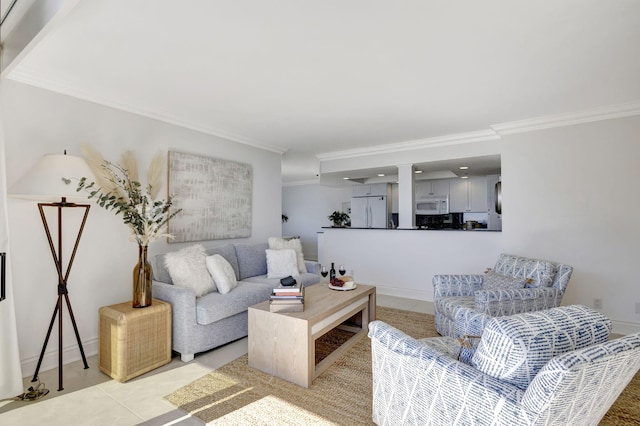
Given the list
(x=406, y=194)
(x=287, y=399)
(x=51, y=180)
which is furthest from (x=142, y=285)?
(x=406, y=194)

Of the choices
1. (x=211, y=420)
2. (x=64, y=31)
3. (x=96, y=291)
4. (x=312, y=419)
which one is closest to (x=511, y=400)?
(x=312, y=419)

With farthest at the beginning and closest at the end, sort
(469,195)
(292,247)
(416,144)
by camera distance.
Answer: (469,195) → (416,144) → (292,247)

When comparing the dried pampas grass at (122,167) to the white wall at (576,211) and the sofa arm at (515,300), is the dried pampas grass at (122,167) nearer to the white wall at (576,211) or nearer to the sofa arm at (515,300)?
the sofa arm at (515,300)

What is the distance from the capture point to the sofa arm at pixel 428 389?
3.83 ft

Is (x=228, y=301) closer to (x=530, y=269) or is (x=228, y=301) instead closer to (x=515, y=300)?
(x=515, y=300)

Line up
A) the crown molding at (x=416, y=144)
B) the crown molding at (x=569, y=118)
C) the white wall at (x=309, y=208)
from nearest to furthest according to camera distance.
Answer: the crown molding at (x=569, y=118)
the crown molding at (x=416, y=144)
the white wall at (x=309, y=208)

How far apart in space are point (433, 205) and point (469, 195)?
2.59 ft

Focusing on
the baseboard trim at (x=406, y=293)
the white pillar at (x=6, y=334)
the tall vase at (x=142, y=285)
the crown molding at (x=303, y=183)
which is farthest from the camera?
the crown molding at (x=303, y=183)

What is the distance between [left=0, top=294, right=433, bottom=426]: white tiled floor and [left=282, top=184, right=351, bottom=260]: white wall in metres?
6.96

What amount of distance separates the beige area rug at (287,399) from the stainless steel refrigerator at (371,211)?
5162 mm

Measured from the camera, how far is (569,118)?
357 centimetres

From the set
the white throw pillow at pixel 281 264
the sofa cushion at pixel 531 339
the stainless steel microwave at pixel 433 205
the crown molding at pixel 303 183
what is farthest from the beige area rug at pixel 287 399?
the crown molding at pixel 303 183

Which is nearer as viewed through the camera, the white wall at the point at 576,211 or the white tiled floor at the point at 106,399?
the white tiled floor at the point at 106,399

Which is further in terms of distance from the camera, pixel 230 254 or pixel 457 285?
pixel 230 254
